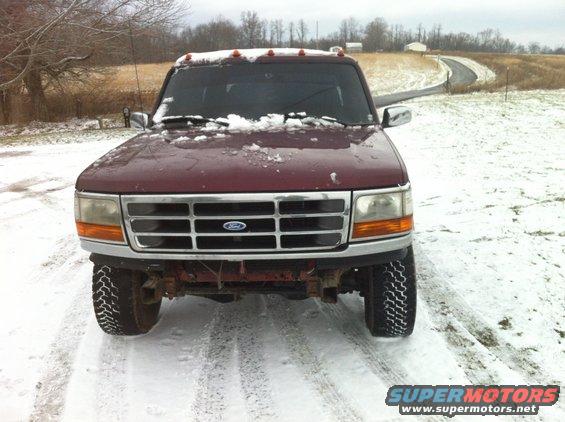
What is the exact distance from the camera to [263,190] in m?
2.41

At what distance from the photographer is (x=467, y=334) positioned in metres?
3.16

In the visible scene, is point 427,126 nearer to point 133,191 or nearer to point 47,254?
point 47,254

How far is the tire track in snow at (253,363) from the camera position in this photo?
255cm

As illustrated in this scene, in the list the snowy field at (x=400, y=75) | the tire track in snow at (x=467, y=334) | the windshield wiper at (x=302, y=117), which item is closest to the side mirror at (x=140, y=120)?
the windshield wiper at (x=302, y=117)

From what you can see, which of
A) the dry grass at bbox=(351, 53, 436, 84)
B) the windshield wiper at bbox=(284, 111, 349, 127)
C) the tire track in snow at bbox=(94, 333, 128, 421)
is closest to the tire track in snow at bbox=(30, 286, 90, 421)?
the tire track in snow at bbox=(94, 333, 128, 421)

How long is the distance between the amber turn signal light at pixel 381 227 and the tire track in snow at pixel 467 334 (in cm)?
96

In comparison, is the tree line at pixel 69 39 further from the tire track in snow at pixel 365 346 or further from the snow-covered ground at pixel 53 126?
the tire track in snow at pixel 365 346

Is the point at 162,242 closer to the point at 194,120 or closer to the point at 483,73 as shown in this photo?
the point at 194,120

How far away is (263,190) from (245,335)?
4.27ft

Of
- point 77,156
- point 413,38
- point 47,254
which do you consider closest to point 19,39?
point 77,156

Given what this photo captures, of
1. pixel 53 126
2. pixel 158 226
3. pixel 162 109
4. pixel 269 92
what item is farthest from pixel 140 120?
pixel 53 126

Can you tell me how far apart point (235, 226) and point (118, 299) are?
1.09 meters

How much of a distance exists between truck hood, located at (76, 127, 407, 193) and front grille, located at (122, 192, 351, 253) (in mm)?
55

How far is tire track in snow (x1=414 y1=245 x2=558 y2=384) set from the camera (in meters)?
2.79
